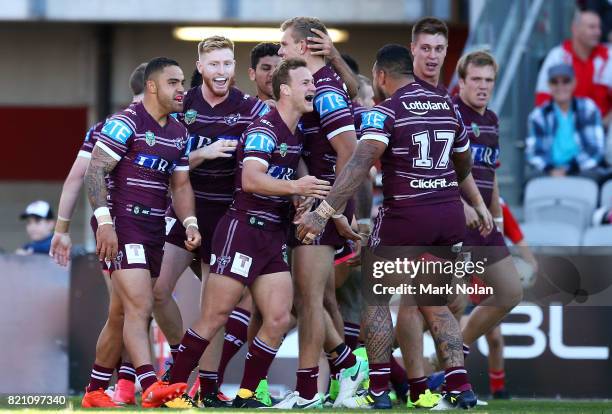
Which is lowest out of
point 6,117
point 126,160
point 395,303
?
point 395,303

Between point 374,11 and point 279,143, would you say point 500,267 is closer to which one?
point 279,143

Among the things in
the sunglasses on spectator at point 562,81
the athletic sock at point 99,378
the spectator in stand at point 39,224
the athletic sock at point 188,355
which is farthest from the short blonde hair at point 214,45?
the sunglasses on spectator at point 562,81

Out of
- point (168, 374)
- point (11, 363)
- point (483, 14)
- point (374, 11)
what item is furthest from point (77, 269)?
point (374, 11)

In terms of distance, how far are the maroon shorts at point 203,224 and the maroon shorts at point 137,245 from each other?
46 centimetres

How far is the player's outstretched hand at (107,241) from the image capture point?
8.73 meters

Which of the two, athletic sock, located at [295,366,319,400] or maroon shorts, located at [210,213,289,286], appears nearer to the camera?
maroon shorts, located at [210,213,289,286]

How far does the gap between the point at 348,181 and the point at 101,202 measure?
1.54 metres

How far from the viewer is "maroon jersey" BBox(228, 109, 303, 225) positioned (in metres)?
8.72

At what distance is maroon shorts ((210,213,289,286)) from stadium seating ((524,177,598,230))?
218 inches

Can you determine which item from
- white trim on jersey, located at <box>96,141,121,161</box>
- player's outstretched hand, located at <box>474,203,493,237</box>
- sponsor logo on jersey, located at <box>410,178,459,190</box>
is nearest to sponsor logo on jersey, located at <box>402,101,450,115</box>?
sponsor logo on jersey, located at <box>410,178,459,190</box>

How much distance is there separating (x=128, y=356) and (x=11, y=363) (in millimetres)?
2532

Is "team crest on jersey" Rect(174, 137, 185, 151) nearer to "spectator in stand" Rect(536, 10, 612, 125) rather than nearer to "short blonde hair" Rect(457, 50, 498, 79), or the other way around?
"short blonde hair" Rect(457, 50, 498, 79)

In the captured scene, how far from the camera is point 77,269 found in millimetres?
12172

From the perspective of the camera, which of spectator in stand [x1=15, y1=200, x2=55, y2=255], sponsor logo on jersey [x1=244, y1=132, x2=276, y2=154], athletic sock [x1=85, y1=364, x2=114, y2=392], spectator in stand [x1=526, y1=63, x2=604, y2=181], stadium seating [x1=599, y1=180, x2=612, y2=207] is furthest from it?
spectator in stand [x1=526, y1=63, x2=604, y2=181]
